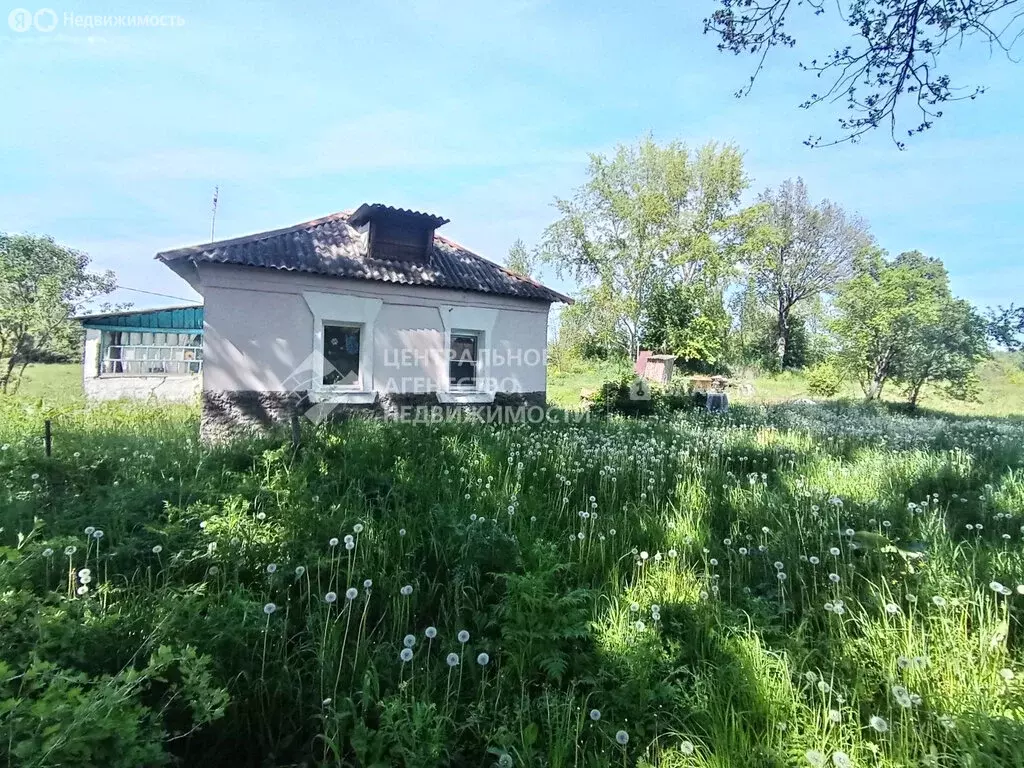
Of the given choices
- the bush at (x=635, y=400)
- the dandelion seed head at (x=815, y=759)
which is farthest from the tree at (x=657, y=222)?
the dandelion seed head at (x=815, y=759)

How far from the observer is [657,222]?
2828 cm

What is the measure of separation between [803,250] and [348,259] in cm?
3523

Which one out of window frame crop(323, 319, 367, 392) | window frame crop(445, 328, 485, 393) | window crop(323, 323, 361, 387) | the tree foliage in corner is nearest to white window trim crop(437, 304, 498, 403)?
window frame crop(445, 328, 485, 393)

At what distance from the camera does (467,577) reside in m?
2.89

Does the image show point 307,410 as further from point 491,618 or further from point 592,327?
point 592,327

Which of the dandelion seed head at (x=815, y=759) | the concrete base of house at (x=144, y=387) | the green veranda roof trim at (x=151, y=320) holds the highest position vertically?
the green veranda roof trim at (x=151, y=320)

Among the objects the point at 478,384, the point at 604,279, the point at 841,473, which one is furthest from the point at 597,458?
the point at 604,279

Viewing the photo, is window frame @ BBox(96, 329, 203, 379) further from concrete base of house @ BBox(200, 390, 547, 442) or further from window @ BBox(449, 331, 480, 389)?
window @ BBox(449, 331, 480, 389)

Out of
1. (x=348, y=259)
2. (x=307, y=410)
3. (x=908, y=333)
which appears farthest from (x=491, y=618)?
(x=908, y=333)

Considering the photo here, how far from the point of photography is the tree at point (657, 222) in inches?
1099

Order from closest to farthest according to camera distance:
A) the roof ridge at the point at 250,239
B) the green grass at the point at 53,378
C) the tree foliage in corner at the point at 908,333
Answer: the roof ridge at the point at 250,239 < the tree foliage in corner at the point at 908,333 < the green grass at the point at 53,378

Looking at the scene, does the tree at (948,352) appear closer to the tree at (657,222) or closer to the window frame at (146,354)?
the tree at (657,222)

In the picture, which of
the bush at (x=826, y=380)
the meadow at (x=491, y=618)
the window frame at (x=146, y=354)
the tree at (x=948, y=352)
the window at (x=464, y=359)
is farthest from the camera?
the bush at (x=826, y=380)

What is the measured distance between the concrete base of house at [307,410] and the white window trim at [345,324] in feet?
0.68
